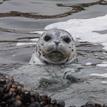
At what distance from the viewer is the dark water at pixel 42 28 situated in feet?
23.5

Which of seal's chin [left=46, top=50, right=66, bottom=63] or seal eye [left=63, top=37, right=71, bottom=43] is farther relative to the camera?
seal eye [left=63, top=37, right=71, bottom=43]

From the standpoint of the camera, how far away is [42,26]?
40.4 feet

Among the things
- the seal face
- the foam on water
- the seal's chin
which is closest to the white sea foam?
the foam on water

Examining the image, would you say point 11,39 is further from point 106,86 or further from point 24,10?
point 106,86

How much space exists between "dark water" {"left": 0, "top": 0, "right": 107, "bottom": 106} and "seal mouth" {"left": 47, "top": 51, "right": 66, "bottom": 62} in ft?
1.13

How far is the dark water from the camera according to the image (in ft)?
23.5

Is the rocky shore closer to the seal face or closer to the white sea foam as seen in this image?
the seal face

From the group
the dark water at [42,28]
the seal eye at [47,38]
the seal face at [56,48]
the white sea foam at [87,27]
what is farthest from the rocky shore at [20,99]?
the white sea foam at [87,27]

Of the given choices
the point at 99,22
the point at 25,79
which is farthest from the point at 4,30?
the point at 25,79

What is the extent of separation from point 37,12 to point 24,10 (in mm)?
378

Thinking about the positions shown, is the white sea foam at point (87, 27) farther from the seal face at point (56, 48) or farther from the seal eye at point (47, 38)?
the seal eye at point (47, 38)

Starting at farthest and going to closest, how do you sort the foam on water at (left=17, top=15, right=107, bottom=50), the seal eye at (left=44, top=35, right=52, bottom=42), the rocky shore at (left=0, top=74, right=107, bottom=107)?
the foam on water at (left=17, top=15, right=107, bottom=50), the seal eye at (left=44, top=35, right=52, bottom=42), the rocky shore at (left=0, top=74, right=107, bottom=107)

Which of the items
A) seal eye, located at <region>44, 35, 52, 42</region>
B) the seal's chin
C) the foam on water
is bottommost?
the foam on water

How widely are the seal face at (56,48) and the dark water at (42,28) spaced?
1.06 ft
